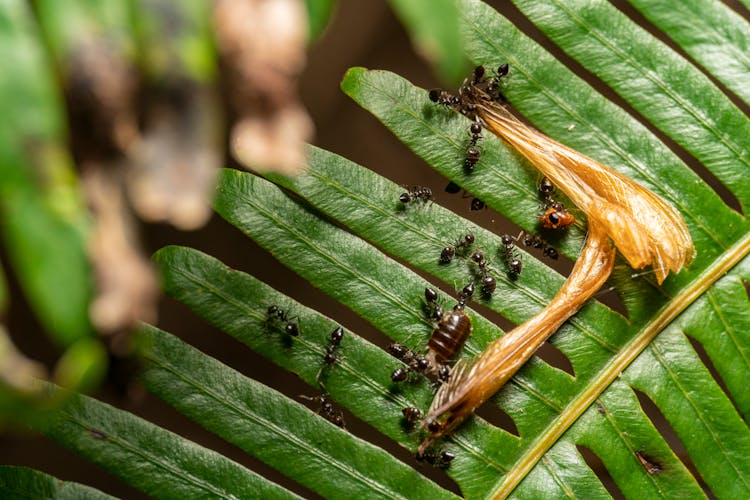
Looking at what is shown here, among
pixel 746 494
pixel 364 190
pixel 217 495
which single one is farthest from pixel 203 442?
pixel 746 494

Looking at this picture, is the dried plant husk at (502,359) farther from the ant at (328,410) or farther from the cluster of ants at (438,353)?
the ant at (328,410)

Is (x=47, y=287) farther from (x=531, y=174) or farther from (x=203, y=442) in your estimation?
(x=203, y=442)

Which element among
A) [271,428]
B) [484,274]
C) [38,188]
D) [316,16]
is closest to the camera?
[38,188]

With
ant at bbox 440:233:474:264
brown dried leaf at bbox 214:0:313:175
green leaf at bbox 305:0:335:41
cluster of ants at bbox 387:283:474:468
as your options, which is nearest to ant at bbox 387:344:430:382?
cluster of ants at bbox 387:283:474:468

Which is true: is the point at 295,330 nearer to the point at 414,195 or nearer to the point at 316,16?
the point at 414,195

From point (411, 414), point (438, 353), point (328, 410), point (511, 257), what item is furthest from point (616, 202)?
point (328, 410)

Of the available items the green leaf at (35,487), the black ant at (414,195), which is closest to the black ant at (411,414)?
the black ant at (414,195)
